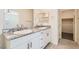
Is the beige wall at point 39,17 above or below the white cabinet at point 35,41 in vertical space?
above

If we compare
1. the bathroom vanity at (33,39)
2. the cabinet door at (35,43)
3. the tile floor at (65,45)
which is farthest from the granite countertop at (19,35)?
the tile floor at (65,45)

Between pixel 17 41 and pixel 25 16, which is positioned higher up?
pixel 25 16

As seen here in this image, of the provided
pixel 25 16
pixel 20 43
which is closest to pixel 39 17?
pixel 25 16

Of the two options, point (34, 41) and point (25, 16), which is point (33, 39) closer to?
point (34, 41)

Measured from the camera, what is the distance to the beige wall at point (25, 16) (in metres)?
1.39

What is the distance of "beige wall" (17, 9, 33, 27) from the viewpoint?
139 cm

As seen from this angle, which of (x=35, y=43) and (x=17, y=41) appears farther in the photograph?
(x=35, y=43)

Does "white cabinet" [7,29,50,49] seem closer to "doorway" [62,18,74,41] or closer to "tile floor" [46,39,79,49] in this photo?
"tile floor" [46,39,79,49]

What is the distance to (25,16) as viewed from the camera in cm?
139

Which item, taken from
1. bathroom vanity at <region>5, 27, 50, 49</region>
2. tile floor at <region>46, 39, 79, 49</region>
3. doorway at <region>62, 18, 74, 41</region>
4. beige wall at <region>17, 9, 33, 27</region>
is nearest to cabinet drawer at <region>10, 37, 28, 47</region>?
bathroom vanity at <region>5, 27, 50, 49</region>

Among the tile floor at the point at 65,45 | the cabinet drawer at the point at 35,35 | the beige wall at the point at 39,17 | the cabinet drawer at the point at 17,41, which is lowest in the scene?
the tile floor at the point at 65,45

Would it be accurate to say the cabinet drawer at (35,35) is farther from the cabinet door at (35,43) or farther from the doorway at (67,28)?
the doorway at (67,28)
